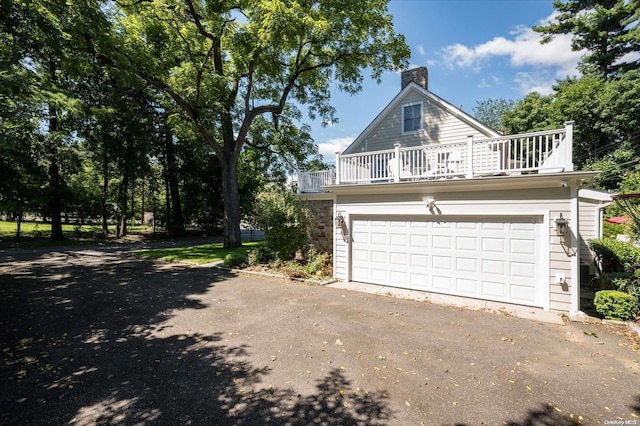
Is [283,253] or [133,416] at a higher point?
[283,253]

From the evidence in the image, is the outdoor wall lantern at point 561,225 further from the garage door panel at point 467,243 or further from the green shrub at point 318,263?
the green shrub at point 318,263

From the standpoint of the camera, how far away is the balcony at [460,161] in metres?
6.76

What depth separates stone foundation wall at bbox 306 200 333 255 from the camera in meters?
11.5

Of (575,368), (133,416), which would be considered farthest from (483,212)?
(133,416)

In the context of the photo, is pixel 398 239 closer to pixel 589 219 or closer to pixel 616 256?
pixel 616 256

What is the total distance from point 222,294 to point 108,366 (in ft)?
12.8

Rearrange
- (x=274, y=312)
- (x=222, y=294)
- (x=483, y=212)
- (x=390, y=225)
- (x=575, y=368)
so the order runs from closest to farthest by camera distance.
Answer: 1. (x=575, y=368)
2. (x=274, y=312)
3. (x=483, y=212)
4. (x=222, y=294)
5. (x=390, y=225)

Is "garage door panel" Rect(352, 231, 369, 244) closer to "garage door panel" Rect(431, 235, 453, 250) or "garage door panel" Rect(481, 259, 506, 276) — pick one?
"garage door panel" Rect(431, 235, 453, 250)

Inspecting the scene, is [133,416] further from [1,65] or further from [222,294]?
[1,65]

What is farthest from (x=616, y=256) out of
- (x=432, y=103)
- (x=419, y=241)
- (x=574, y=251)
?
(x=432, y=103)

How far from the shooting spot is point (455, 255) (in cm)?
800

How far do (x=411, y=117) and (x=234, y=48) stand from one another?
897 centimetres

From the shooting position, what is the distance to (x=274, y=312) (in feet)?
22.4

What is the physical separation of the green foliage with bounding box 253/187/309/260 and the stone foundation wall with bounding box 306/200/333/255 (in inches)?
13.1
